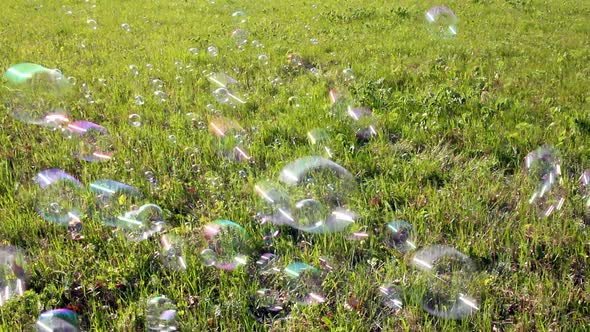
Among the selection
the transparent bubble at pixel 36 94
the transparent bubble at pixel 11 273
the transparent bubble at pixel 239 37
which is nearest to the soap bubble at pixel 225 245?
the transparent bubble at pixel 11 273

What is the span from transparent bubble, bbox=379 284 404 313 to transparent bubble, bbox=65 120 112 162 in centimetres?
264

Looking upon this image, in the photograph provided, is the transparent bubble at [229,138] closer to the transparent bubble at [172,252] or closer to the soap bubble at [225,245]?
the soap bubble at [225,245]

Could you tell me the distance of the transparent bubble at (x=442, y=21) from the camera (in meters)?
9.75

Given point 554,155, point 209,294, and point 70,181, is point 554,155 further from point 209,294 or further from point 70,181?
point 70,181

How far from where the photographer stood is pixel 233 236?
3270 millimetres

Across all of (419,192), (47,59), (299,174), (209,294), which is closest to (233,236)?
(209,294)

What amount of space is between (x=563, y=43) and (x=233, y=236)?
7.97 m

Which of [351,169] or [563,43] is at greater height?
[351,169]

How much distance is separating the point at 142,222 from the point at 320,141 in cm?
187

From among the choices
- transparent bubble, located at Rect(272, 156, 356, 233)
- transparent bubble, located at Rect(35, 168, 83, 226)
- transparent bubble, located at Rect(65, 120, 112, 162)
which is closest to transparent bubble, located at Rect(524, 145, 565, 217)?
transparent bubble, located at Rect(272, 156, 356, 233)

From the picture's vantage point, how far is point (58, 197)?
3.69 metres

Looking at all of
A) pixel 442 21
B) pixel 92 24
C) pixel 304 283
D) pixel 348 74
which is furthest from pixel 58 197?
pixel 442 21

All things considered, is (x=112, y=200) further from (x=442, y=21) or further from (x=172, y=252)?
(x=442, y=21)

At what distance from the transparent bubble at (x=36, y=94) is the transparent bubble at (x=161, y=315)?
3072 mm
